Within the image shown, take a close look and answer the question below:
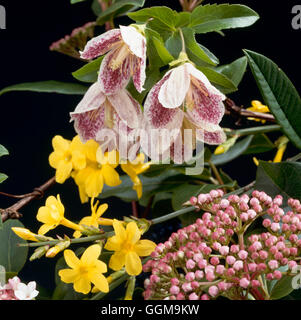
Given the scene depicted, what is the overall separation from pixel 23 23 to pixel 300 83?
42 centimetres

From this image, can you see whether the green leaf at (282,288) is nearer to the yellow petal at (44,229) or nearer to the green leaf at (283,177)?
the green leaf at (283,177)

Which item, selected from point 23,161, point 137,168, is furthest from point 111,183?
point 23,161

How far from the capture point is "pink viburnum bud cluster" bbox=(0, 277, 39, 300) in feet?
1.50

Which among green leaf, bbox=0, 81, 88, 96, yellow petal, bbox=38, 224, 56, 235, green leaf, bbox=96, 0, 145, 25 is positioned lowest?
yellow petal, bbox=38, 224, 56, 235

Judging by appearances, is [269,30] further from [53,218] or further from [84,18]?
[53,218]

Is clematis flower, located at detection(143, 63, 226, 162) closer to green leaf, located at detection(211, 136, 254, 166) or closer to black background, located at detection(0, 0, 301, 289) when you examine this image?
green leaf, located at detection(211, 136, 254, 166)

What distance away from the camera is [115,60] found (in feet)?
1.60

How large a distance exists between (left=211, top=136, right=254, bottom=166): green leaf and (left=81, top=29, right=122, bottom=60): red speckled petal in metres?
0.27

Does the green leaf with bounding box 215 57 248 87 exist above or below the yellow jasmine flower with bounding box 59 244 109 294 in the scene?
above

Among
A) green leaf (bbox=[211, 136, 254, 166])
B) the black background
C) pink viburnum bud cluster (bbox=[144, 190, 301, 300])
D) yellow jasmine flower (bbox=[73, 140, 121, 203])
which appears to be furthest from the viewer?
the black background

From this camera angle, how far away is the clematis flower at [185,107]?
460 mm

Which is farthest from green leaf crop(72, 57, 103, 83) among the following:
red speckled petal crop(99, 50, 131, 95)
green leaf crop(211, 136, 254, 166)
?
green leaf crop(211, 136, 254, 166)

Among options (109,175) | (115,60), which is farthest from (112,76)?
(109,175)

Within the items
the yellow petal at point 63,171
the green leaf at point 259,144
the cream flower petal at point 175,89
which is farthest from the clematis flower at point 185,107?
the green leaf at point 259,144
